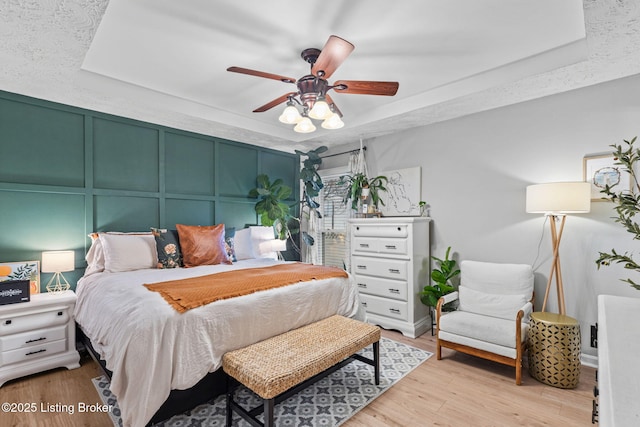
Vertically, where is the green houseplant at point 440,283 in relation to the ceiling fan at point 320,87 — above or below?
below

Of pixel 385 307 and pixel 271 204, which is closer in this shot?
pixel 385 307

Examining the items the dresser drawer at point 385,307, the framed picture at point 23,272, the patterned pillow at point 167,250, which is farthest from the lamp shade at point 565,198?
the framed picture at point 23,272

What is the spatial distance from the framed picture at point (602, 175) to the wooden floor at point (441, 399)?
1.60 metres

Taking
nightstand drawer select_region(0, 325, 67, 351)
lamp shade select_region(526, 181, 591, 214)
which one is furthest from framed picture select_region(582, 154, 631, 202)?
nightstand drawer select_region(0, 325, 67, 351)

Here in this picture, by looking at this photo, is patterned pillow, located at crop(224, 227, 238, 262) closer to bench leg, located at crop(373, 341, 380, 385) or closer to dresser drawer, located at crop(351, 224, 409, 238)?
dresser drawer, located at crop(351, 224, 409, 238)

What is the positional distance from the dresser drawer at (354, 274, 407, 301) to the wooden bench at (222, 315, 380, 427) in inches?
47.8

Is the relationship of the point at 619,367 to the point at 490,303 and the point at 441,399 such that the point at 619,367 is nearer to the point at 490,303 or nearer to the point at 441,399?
the point at 441,399

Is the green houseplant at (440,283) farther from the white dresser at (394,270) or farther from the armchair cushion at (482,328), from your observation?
the armchair cushion at (482,328)

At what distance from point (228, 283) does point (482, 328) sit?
7.16 ft

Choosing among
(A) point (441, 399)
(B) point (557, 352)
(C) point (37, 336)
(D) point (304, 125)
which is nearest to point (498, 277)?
(B) point (557, 352)

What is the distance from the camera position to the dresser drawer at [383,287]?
365 centimetres

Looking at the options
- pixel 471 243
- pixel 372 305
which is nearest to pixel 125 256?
pixel 372 305

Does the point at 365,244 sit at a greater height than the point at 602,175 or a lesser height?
lesser

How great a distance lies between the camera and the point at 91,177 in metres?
3.35
